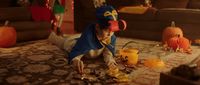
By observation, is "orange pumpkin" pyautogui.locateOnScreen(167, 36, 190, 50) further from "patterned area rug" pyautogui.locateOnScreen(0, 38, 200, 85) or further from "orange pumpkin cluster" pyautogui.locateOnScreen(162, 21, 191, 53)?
"patterned area rug" pyautogui.locateOnScreen(0, 38, 200, 85)

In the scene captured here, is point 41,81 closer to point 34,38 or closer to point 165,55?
point 165,55

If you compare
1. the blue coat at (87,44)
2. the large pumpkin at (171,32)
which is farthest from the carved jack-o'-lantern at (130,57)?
the large pumpkin at (171,32)

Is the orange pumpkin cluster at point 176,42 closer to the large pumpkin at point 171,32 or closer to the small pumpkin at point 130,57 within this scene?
the large pumpkin at point 171,32

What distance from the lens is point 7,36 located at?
124 inches

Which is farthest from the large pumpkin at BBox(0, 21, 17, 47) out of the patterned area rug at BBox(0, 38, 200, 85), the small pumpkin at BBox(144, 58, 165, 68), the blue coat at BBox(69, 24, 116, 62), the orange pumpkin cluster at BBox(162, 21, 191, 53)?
the orange pumpkin cluster at BBox(162, 21, 191, 53)

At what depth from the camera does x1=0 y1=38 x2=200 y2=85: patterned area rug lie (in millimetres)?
2045

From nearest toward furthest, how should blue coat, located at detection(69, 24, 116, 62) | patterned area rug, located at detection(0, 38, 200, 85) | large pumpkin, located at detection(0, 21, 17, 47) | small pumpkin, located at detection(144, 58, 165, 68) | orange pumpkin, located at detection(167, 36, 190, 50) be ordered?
patterned area rug, located at detection(0, 38, 200, 85), blue coat, located at detection(69, 24, 116, 62), small pumpkin, located at detection(144, 58, 165, 68), orange pumpkin, located at detection(167, 36, 190, 50), large pumpkin, located at detection(0, 21, 17, 47)

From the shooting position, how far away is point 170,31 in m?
3.17

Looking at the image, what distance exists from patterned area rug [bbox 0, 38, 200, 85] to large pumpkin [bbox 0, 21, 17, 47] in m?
0.08

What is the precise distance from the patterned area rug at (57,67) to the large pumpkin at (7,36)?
0.28 ft

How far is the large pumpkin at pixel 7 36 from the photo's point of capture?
309cm

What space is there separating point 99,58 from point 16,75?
85 cm

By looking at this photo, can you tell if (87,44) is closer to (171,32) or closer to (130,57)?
(130,57)

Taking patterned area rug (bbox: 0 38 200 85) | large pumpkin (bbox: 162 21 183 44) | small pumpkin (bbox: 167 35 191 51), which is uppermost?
large pumpkin (bbox: 162 21 183 44)
